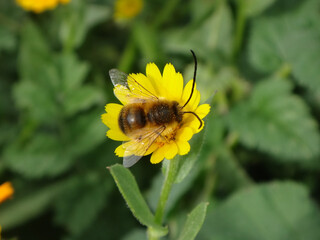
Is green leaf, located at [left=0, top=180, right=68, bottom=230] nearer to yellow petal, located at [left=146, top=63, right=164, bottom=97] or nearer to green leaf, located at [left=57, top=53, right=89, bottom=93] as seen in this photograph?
green leaf, located at [left=57, top=53, right=89, bottom=93]

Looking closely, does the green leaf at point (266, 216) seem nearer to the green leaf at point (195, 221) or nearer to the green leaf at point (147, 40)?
the green leaf at point (195, 221)

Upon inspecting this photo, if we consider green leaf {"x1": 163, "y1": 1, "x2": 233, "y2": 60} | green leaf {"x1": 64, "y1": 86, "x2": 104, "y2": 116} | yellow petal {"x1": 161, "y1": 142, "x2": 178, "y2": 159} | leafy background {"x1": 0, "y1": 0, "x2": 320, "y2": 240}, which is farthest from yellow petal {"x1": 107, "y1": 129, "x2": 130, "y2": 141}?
green leaf {"x1": 163, "y1": 1, "x2": 233, "y2": 60}

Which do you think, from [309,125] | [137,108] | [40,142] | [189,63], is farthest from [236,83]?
[137,108]

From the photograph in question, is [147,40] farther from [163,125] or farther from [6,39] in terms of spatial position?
[163,125]

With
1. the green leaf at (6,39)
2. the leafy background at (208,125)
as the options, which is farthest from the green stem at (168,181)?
the green leaf at (6,39)

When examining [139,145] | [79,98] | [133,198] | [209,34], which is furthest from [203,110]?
[209,34]

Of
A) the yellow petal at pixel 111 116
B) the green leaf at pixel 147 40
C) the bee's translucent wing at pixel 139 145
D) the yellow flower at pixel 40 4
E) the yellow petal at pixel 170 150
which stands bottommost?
the yellow petal at pixel 170 150
